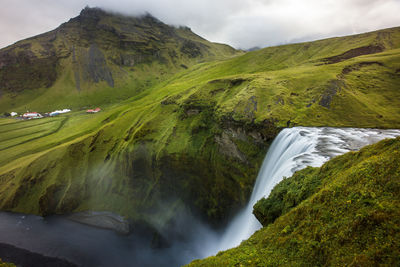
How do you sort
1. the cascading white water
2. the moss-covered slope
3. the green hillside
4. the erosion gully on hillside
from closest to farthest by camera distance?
the green hillside, the cascading white water, the erosion gully on hillside, the moss-covered slope

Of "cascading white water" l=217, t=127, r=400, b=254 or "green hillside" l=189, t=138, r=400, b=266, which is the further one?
"cascading white water" l=217, t=127, r=400, b=254

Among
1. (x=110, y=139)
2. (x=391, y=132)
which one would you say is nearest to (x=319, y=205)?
(x=391, y=132)

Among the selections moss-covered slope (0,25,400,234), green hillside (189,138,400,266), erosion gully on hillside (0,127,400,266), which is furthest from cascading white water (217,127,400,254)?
green hillside (189,138,400,266)

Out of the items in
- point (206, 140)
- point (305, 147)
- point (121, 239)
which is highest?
point (305, 147)

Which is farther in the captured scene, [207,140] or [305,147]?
[207,140]

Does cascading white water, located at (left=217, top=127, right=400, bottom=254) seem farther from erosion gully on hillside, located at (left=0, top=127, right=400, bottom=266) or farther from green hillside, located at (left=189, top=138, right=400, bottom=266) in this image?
green hillside, located at (left=189, top=138, right=400, bottom=266)

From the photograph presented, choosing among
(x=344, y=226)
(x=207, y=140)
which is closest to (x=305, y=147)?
(x=344, y=226)

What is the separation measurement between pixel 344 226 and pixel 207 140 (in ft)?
145

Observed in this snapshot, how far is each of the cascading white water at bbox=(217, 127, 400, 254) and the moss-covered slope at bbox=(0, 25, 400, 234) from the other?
3409 millimetres

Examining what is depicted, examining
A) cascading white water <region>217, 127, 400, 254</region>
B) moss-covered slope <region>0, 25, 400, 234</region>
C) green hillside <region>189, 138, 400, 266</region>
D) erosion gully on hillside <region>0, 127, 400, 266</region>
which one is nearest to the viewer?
green hillside <region>189, 138, 400, 266</region>

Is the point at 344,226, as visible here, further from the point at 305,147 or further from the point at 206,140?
the point at 206,140

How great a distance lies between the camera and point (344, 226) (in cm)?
777

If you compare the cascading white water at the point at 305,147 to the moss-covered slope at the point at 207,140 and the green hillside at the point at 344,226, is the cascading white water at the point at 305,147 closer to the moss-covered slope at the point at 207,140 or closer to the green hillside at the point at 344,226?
the moss-covered slope at the point at 207,140

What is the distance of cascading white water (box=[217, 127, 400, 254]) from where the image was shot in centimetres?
2120
